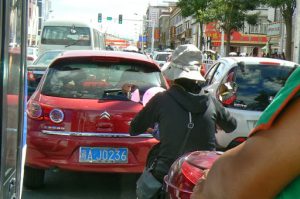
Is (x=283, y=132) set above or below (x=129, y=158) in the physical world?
above

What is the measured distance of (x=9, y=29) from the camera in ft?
6.05

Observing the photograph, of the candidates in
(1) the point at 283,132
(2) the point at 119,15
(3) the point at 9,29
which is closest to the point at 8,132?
(3) the point at 9,29

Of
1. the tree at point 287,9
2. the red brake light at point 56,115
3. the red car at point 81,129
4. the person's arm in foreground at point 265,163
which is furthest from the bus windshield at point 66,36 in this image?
the person's arm in foreground at point 265,163

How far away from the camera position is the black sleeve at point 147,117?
3457 mm

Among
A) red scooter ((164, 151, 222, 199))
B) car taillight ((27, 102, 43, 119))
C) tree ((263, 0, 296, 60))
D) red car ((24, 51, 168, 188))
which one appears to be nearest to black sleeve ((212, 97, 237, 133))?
red scooter ((164, 151, 222, 199))

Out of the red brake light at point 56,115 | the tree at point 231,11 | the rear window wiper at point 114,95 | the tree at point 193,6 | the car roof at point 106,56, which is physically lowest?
the red brake light at point 56,115

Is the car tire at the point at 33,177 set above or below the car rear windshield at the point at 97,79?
below

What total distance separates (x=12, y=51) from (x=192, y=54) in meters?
1.68

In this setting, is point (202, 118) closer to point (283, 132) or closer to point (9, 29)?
point (9, 29)

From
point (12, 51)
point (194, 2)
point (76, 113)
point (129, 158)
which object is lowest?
point (129, 158)

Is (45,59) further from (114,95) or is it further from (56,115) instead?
(56,115)

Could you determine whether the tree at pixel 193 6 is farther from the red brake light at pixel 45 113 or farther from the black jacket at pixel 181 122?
the black jacket at pixel 181 122

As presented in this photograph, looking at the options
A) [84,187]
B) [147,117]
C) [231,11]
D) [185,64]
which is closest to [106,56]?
[84,187]

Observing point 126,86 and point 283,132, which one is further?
point 126,86
